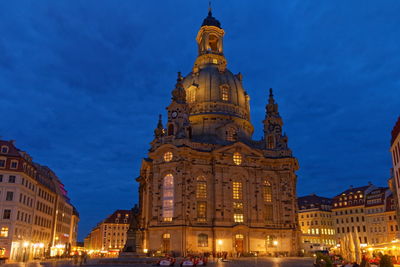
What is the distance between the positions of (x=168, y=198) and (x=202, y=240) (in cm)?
920

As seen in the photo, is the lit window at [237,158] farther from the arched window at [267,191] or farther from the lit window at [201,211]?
the lit window at [201,211]

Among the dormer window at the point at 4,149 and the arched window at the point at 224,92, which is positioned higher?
the arched window at the point at 224,92

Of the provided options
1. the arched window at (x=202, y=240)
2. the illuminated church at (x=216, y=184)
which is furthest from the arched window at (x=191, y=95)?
the arched window at (x=202, y=240)

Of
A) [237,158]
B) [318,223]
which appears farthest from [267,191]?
[318,223]

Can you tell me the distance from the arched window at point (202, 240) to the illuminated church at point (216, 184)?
164mm

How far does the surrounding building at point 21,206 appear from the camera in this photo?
60.8m

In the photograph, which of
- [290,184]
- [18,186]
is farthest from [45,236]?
[290,184]

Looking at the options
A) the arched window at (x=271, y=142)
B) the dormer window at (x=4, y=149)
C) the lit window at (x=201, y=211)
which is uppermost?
the arched window at (x=271, y=142)

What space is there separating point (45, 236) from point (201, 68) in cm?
4802

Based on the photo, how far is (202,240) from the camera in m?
68.6

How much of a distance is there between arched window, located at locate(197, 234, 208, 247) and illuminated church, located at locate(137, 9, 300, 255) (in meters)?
0.16

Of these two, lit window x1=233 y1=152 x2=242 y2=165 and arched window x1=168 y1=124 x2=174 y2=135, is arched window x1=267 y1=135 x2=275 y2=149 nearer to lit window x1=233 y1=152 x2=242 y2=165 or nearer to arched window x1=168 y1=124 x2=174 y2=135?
lit window x1=233 y1=152 x2=242 y2=165

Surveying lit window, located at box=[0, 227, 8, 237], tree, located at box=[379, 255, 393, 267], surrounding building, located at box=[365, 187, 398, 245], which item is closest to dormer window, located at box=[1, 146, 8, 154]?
lit window, located at box=[0, 227, 8, 237]

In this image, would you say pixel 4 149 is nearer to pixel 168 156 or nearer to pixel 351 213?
pixel 168 156
